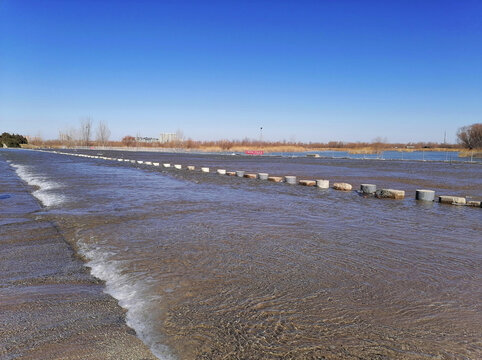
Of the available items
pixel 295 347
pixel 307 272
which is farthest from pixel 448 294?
pixel 295 347

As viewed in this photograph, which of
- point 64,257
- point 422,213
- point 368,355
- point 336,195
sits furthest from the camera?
point 336,195

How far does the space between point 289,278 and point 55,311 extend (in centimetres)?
241

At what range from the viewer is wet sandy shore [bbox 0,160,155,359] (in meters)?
2.63

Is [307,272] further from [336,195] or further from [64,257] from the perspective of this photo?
[336,195]

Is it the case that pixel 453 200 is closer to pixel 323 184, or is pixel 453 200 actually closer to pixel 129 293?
pixel 323 184

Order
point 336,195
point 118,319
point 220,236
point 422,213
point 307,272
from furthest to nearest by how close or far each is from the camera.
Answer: point 336,195, point 422,213, point 220,236, point 307,272, point 118,319

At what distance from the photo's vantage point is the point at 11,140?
104 meters

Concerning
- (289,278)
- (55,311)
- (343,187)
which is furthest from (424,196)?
(55,311)

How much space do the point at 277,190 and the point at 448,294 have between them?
962 cm

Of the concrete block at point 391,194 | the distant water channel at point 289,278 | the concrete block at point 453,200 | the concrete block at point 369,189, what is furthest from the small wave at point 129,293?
the concrete block at point 453,200

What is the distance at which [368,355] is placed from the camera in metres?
2.66

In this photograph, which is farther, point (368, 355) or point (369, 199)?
point (369, 199)

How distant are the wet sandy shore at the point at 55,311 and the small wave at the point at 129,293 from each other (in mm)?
73

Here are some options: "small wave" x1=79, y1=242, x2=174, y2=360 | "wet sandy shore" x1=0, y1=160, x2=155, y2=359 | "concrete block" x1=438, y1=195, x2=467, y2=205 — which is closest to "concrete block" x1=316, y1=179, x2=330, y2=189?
"concrete block" x1=438, y1=195, x2=467, y2=205
